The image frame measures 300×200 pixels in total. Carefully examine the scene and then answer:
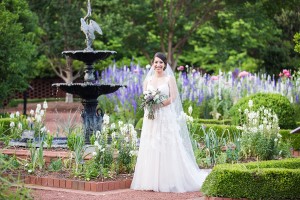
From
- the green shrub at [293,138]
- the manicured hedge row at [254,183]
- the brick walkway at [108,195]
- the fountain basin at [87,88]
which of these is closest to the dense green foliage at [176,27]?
the green shrub at [293,138]

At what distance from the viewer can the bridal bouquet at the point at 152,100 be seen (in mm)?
9984

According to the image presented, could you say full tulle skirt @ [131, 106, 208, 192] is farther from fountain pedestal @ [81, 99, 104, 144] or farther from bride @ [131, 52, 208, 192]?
fountain pedestal @ [81, 99, 104, 144]

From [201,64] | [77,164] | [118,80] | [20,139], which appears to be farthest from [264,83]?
[201,64]

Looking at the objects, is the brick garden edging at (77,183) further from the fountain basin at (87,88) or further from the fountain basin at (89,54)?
the fountain basin at (89,54)

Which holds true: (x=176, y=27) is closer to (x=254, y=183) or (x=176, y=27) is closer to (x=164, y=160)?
(x=164, y=160)

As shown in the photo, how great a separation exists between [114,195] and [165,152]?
1.13 m

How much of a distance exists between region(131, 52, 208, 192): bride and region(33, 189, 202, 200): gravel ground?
23 cm

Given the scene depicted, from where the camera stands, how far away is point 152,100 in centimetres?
999

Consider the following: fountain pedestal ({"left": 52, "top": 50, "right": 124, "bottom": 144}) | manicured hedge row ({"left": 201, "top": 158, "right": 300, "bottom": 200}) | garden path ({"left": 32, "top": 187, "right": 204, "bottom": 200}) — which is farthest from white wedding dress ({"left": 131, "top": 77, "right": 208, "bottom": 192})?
fountain pedestal ({"left": 52, "top": 50, "right": 124, "bottom": 144})

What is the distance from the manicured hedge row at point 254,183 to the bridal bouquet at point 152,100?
1762 mm

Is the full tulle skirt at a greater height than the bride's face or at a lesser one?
lesser

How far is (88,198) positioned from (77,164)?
112 cm

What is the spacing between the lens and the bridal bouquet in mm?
9984

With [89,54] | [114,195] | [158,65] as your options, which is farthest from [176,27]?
[114,195]
